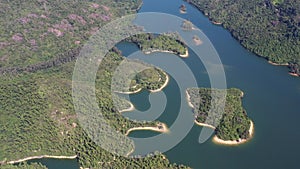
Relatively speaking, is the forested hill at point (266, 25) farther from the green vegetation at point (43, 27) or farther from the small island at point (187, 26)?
the green vegetation at point (43, 27)

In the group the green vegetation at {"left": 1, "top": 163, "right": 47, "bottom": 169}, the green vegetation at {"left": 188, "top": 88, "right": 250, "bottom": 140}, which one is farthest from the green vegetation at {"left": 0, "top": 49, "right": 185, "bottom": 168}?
the green vegetation at {"left": 188, "top": 88, "right": 250, "bottom": 140}

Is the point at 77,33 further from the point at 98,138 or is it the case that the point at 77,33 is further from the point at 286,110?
the point at 286,110

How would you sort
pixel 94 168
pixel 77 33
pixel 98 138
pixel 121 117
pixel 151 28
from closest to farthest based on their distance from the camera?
pixel 94 168, pixel 98 138, pixel 121 117, pixel 77 33, pixel 151 28

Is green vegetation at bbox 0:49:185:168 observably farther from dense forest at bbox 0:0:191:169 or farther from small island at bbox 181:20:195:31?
small island at bbox 181:20:195:31

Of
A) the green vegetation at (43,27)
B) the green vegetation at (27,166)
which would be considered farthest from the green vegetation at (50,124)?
the green vegetation at (43,27)

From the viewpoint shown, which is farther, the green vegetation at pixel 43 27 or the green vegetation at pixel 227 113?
the green vegetation at pixel 43 27

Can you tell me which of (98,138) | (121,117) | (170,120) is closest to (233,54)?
(170,120)
